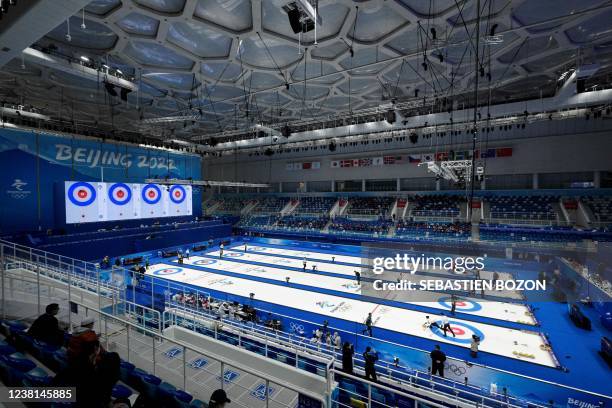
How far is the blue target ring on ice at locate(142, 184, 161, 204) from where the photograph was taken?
22.4 m

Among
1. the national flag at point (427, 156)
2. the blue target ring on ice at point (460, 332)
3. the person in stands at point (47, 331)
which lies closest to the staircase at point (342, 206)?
the national flag at point (427, 156)

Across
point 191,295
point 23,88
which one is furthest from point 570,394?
point 23,88

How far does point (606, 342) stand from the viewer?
8789mm

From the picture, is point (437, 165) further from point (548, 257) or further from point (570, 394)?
point (548, 257)

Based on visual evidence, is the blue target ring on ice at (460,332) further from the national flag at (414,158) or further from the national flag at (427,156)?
the national flag at (414,158)

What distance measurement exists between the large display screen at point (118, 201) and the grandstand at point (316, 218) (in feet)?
0.47

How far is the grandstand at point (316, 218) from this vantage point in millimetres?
5436

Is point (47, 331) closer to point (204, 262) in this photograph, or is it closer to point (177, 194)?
point (204, 262)

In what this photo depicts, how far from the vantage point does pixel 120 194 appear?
20.9 m

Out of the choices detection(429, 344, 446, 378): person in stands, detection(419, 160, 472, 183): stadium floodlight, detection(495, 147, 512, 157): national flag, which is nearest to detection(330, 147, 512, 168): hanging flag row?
detection(495, 147, 512, 157): national flag

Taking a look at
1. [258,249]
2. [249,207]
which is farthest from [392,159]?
[249,207]

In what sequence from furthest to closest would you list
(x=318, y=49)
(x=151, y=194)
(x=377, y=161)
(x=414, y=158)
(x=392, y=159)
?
(x=377, y=161)
(x=392, y=159)
(x=414, y=158)
(x=151, y=194)
(x=318, y=49)

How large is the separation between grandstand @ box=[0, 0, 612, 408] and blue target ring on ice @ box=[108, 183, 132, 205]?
24 cm

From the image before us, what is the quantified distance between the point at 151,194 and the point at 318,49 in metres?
17.6
